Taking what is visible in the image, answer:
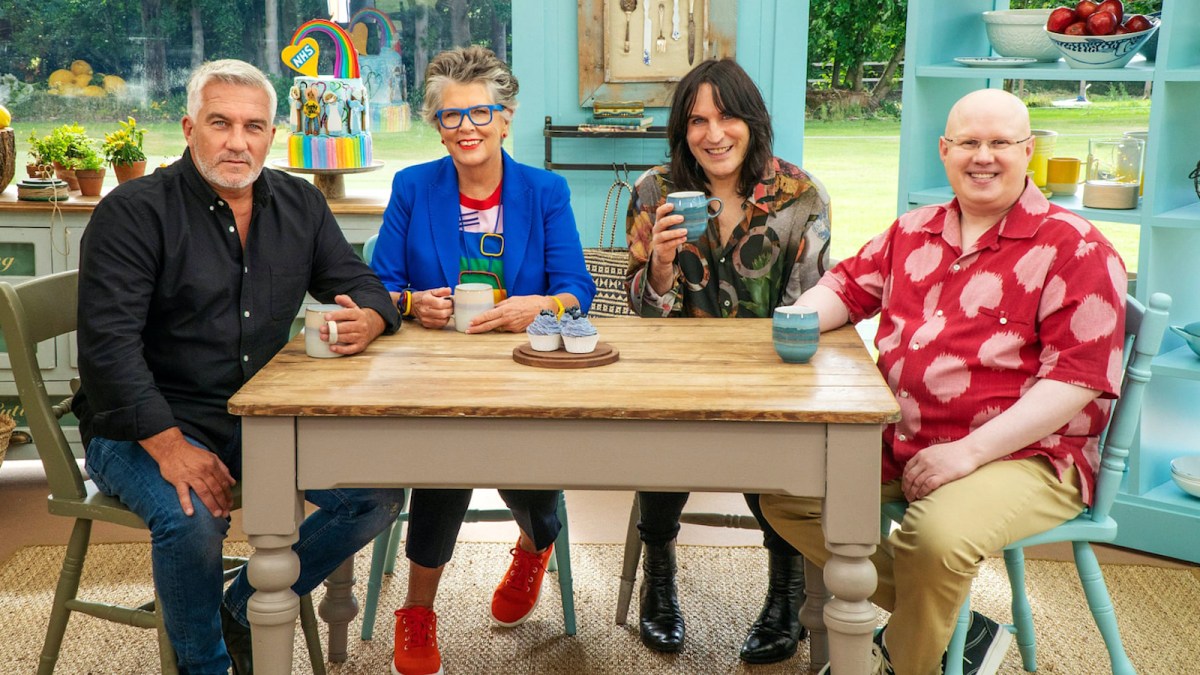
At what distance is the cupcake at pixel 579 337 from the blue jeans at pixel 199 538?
0.52 m

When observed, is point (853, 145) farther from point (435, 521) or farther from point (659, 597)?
point (435, 521)

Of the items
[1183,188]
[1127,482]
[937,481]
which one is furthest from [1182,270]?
[937,481]

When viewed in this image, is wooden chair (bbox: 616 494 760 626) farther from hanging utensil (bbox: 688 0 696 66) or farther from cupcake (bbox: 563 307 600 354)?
hanging utensil (bbox: 688 0 696 66)

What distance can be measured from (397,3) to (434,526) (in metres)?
2.41

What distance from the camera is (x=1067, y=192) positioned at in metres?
3.33

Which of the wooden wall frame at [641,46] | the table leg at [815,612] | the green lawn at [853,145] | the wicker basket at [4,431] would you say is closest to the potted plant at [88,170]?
the green lawn at [853,145]

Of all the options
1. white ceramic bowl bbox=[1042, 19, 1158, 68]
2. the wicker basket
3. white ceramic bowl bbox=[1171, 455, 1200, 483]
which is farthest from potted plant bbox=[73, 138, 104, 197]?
white ceramic bowl bbox=[1171, 455, 1200, 483]

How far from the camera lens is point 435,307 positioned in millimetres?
2434

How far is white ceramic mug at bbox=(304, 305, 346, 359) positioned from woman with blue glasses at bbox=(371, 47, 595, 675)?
0.34 meters

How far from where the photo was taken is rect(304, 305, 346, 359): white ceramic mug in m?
2.18

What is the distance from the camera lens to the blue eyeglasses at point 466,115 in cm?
254

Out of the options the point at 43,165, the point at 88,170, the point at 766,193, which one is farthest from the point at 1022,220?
the point at 43,165

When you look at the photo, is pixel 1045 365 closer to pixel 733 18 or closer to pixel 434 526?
pixel 434 526

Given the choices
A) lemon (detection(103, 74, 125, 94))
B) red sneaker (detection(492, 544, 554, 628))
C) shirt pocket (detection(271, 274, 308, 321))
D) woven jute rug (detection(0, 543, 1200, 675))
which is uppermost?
lemon (detection(103, 74, 125, 94))
